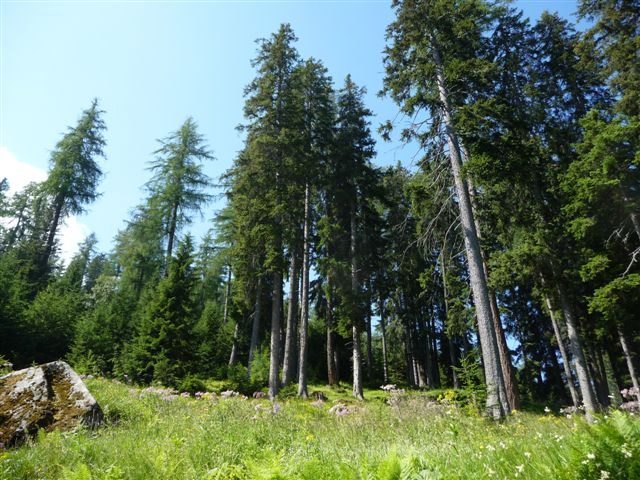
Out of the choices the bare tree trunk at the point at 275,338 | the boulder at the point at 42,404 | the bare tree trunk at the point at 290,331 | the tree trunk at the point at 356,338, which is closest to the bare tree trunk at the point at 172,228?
the bare tree trunk at the point at 275,338

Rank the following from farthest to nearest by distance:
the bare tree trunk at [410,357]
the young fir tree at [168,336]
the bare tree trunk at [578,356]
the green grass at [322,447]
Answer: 1. the bare tree trunk at [410,357]
2. the young fir tree at [168,336]
3. the bare tree trunk at [578,356]
4. the green grass at [322,447]

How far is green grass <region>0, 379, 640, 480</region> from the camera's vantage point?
7.78 feet

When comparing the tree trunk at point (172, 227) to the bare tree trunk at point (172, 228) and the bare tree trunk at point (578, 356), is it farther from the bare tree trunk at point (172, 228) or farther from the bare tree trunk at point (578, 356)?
the bare tree trunk at point (578, 356)

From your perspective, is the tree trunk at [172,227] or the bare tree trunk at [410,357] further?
the bare tree trunk at [410,357]

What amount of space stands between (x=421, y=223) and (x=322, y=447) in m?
9.03

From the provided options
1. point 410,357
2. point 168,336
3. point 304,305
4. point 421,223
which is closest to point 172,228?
point 168,336

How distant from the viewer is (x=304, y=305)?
17234 mm

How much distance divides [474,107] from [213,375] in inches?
723

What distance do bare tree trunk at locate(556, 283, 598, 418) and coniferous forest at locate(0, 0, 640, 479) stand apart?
8 centimetres

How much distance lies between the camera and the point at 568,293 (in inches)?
543

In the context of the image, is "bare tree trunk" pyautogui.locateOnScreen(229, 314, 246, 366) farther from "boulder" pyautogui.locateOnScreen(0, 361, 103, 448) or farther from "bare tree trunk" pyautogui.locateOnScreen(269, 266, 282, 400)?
"boulder" pyautogui.locateOnScreen(0, 361, 103, 448)

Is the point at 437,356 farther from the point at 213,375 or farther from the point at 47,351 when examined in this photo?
the point at 47,351

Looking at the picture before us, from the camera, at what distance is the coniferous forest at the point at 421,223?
11.8m

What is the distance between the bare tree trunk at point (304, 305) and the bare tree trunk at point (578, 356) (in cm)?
1016
